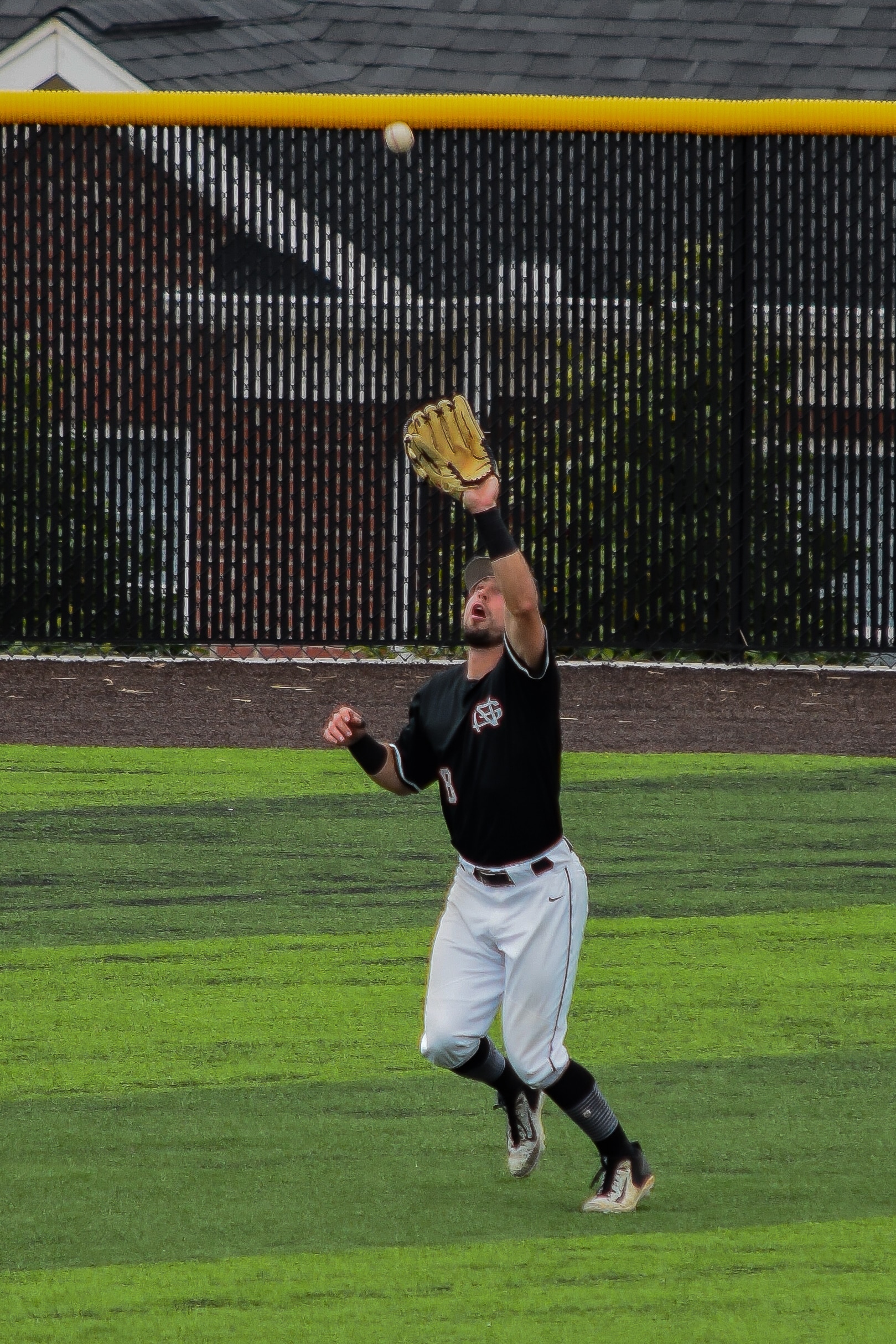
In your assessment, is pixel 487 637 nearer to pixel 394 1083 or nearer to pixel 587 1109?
pixel 587 1109

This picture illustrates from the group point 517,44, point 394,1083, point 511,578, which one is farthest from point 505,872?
point 517,44

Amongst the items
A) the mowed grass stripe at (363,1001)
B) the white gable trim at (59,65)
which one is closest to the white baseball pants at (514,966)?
the mowed grass stripe at (363,1001)

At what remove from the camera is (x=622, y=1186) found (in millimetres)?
4164

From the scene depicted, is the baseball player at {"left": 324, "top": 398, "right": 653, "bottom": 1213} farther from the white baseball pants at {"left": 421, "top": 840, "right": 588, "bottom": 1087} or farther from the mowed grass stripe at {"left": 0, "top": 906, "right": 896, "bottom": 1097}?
the mowed grass stripe at {"left": 0, "top": 906, "right": 896, "bottom": 1097}

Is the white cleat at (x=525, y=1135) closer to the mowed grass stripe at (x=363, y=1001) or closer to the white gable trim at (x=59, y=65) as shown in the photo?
the mowed grass stripe at (x=363, y=1001)

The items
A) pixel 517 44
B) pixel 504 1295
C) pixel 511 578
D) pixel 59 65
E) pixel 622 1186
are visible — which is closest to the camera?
pixel 504 1295

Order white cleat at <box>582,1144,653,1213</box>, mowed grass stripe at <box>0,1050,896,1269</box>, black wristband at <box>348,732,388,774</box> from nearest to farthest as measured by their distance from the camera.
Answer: mowed grass stripe at <box>0,1050,896,1269</box> → white cleat at <box>582,1144,653,1213</box> → black wristband at <box>348,732,388,774</box>

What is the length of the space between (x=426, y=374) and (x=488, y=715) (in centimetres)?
805

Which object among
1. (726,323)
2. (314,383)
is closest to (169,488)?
(314,383)

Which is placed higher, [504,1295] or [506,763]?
[506,763]

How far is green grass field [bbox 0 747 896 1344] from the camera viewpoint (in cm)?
367

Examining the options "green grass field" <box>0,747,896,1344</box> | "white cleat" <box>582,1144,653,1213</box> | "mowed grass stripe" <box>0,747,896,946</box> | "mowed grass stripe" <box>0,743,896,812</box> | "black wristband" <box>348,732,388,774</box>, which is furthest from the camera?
"mowed grass stripe" <box>0,743,896,812</box>

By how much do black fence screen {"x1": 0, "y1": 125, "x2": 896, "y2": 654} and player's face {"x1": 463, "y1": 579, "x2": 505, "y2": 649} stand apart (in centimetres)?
770

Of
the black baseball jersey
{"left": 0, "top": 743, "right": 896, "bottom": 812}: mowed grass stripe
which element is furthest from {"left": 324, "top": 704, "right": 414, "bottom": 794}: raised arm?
{"left": 0, "top": 743, "right": 896, "bottom": 812}: mowed grass stripe
